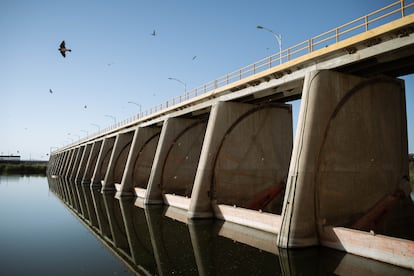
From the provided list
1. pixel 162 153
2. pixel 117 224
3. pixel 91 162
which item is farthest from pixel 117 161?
pixel 117 224

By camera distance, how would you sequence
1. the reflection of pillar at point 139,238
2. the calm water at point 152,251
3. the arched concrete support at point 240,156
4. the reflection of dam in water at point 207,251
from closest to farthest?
the reflection of dam in water at point 207,251 < the calm water at point 152,251 < the reflection of pillar at point 139,238 < the arched concrete support at point 240,156

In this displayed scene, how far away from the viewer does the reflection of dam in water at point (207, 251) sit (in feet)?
40.2

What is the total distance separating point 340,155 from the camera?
1603cm

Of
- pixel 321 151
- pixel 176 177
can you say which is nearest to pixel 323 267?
pixel 321 151

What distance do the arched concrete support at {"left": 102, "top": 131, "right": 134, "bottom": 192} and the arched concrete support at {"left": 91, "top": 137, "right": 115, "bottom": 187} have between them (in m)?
6.48

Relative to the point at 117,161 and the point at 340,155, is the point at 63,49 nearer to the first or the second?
the point at 340,155

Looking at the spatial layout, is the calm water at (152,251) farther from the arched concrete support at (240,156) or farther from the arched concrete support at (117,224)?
the arched concrete support at (240,156)

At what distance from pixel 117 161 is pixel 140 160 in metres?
8.22

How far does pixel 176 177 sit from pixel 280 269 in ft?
65.7

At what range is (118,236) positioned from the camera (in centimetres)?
1870

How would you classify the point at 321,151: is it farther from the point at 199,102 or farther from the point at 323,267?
the point at 199,102

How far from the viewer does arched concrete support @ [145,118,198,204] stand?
98.1ft

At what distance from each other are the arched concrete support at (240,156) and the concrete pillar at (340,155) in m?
8.36

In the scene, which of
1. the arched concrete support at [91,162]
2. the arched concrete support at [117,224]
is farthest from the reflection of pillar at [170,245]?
the arched concrete support at [91,162]
